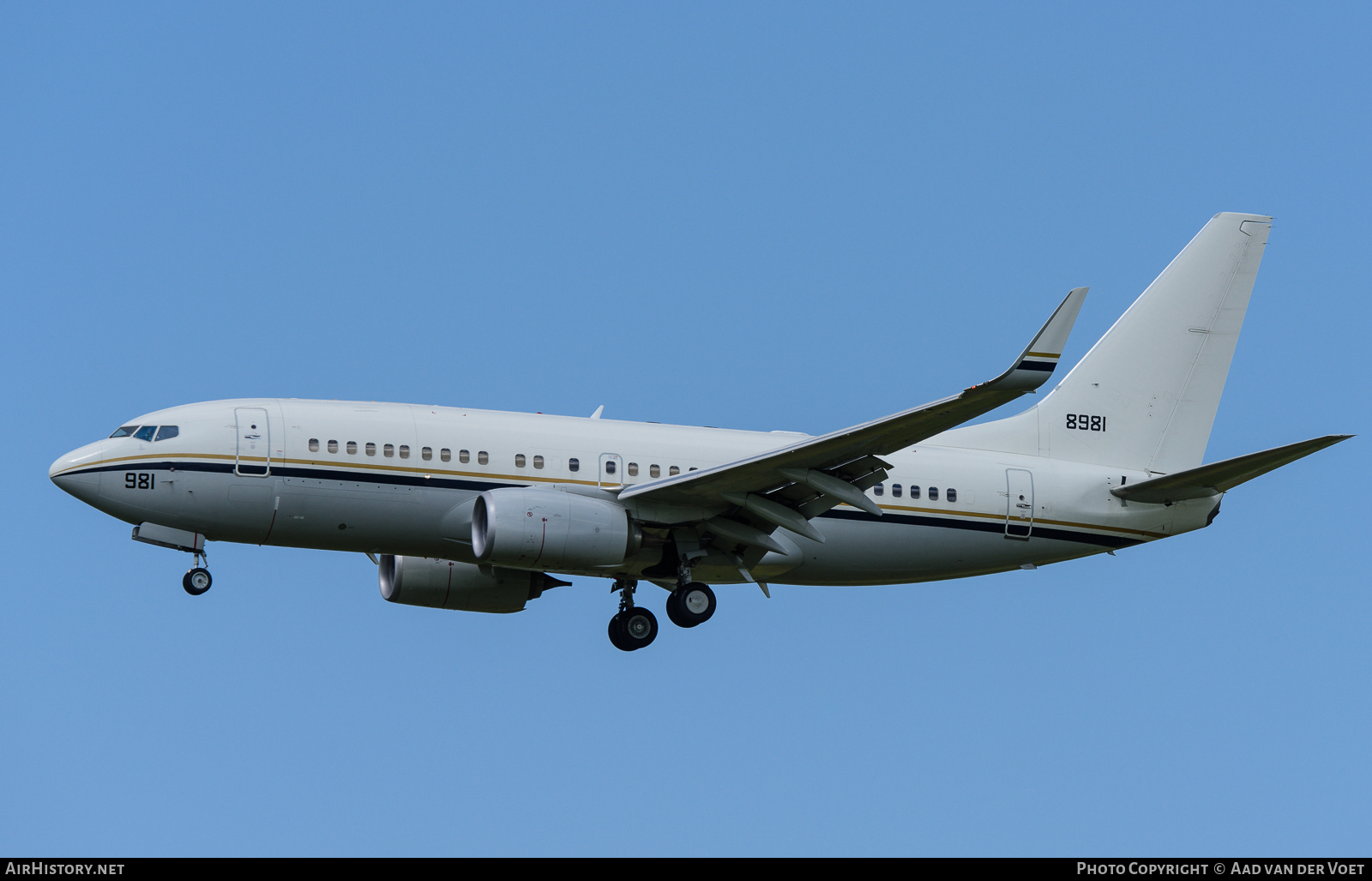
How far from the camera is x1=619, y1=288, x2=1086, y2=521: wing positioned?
25500 mm

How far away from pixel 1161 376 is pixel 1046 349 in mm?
13536

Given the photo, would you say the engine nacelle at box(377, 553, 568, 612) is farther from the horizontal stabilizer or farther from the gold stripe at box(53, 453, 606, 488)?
the horizontal stabilizer

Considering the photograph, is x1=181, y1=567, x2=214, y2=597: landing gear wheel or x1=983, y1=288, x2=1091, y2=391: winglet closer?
x1=983, y1=288, x2=1091, y2=391: winglet

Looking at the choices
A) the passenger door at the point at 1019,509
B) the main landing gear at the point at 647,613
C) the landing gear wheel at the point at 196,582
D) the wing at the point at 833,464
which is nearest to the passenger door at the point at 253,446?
the landing gear wheel at the point at 196,582

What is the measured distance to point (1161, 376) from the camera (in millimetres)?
37750

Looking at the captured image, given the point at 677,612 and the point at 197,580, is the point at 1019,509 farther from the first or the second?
the point at 197,580

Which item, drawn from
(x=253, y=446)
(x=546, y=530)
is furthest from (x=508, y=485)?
(x=253, y=446)

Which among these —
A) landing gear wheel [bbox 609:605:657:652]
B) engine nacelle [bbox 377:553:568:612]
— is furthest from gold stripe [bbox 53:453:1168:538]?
engine nacelle [bbox 377:553:568:612]

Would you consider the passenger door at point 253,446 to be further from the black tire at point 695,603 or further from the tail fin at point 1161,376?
the tail fin at point 1161,376

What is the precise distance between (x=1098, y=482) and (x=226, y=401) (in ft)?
60.5

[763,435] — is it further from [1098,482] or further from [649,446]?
[1098,482]

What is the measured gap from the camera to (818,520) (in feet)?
111

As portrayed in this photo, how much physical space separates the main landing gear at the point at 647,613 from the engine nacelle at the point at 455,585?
2.52 meters

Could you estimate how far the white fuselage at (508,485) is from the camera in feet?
101
